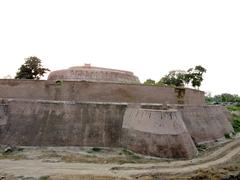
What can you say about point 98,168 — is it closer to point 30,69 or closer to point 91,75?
point 91,75

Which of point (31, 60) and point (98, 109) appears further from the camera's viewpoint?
point (31, 60)

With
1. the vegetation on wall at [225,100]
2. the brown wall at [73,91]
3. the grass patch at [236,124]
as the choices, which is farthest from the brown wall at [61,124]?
the vegetation on wall at [225,100]

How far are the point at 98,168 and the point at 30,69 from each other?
61.5 ft

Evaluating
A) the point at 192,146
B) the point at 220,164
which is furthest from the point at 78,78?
the point at 220,164

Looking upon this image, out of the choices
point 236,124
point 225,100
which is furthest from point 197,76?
point 225,100

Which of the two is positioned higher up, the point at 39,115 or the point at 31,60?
the point at 31,60

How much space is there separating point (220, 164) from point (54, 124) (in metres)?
9.94

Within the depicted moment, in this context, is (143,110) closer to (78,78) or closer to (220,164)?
(220,164)

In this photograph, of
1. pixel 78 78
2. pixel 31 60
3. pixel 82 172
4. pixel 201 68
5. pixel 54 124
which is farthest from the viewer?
pixel 201 68

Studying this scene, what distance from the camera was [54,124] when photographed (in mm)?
15992

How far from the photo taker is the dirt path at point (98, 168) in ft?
36.5

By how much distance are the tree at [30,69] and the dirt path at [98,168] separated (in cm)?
1608

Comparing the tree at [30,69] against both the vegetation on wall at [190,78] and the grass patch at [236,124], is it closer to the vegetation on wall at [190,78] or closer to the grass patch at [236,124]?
the vegetation on wall at [190,78]

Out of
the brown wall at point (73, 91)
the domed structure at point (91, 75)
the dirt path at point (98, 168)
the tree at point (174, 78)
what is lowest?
the dirt path at point (98, 168)
